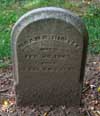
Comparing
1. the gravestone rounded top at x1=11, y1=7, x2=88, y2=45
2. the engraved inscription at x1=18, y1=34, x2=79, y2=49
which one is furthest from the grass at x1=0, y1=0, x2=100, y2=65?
the gravestone rounded top at x1=11, y1=7, x2=88, y2=45

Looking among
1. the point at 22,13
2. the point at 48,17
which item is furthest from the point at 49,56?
the point at 22,13

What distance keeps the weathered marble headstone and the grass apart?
124 cm

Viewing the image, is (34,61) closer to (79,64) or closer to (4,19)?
(79,64)

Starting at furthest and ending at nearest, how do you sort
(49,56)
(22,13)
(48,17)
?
(22,13) < (49,56) < (48,17)

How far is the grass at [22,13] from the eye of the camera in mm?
5452

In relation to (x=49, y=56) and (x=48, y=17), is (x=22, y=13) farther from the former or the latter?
(x=48, y=17)

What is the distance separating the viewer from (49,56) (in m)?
3.87

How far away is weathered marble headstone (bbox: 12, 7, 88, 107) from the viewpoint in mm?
3654

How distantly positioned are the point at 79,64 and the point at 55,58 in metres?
0.27

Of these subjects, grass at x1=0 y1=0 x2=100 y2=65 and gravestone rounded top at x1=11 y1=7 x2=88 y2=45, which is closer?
gravestone rounded top at x1=11 y1=7 x2=88 y2=45

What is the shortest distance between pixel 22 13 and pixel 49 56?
2.77 metres

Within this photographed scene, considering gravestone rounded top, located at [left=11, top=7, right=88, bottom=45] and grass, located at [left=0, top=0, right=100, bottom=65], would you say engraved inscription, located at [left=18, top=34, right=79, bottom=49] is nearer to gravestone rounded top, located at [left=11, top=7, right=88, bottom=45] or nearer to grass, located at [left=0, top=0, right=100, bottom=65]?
gravestone rounded top, located at [left=11, top=7, right=88, bottom=45]

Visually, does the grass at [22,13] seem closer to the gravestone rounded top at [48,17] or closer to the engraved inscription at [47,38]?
the engraved inscription at [47,38]

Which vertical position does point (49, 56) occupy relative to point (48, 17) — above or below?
below
